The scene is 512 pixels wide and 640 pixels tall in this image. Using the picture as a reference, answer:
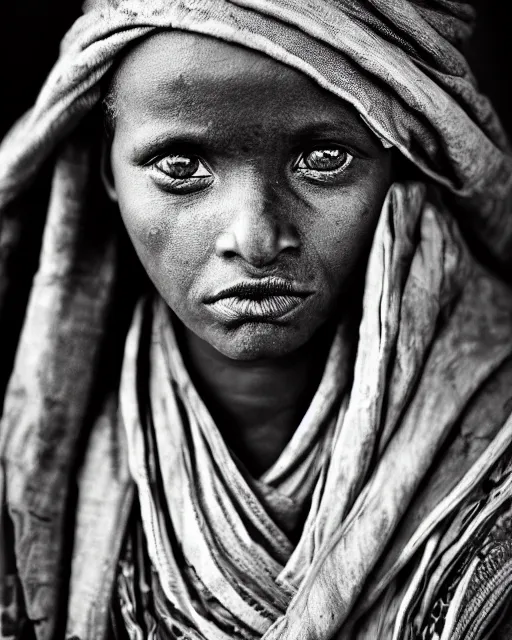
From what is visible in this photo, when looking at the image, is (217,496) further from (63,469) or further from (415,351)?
(415,351)

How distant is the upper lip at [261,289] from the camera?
1.09 meters

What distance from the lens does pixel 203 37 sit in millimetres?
1039

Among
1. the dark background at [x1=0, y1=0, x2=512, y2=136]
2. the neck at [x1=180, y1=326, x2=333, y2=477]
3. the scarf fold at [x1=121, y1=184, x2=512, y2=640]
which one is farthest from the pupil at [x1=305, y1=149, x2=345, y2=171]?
the dark background at [x1=0, y1=0, x2=512, y2=136]

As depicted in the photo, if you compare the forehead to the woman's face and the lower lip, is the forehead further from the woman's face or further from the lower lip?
the lower lip

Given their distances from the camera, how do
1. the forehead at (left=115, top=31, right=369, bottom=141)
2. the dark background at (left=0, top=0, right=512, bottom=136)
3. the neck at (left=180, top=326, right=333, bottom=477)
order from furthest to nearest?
the dark background at (left=0, top=0, right=512, bottom=136)
the neck at (left=180, top=326, right=333, bottom=477)
the forehead at (left=115, top=31, right=369, bottom=141)

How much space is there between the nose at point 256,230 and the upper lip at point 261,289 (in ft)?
0.09

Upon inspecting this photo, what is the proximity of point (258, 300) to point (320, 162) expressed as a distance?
7.3 inches

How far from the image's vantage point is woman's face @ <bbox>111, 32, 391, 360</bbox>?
105 centimetres

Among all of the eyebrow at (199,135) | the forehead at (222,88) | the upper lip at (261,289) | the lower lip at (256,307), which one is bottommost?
the lower lip at (256,307)

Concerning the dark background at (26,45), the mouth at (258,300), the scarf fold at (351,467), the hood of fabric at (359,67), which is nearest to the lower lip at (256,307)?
the mouth at (258,300)

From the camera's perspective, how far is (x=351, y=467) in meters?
1.15

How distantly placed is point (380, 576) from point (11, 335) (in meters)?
0.68

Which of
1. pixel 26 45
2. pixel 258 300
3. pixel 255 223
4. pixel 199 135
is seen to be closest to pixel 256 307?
pixel 258 300

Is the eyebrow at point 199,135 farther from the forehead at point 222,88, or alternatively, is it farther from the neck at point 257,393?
the neck at point 257,393
